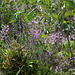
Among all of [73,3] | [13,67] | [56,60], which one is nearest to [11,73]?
[13,67]

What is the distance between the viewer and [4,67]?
1911 mm

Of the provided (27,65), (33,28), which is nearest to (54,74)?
(27,65)

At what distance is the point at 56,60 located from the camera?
7.33ft

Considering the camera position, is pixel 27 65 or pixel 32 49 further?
pixel 32 49

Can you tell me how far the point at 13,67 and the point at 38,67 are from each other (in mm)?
420

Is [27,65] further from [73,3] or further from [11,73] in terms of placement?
[73,3]

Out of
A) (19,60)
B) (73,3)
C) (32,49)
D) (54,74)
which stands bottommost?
(54,74)

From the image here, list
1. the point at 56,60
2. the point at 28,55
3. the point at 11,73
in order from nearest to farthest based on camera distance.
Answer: the point at 11,73, the point at 28,55, the point at 56,60

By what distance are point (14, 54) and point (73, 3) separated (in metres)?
1.41

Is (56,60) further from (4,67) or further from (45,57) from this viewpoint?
(4,67)

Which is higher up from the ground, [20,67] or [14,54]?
[14,54]

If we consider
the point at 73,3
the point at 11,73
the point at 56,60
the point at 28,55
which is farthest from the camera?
the point at 56,60

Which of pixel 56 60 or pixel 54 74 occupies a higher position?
pixel 56 60

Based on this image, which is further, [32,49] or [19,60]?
[32,49]
